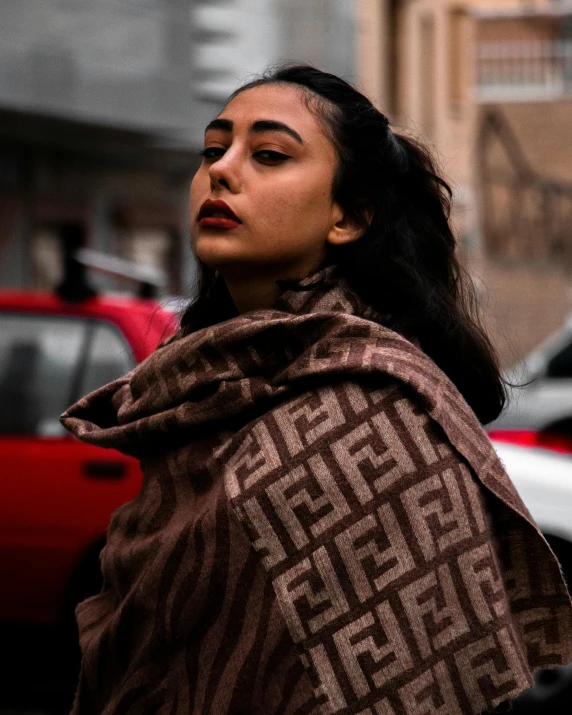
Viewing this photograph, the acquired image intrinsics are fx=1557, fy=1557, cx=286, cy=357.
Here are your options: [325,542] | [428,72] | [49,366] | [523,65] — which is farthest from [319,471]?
[523,65]

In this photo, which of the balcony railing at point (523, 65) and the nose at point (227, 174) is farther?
the balcony railing at point (523, 65)

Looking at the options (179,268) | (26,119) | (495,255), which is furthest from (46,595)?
(495,255)

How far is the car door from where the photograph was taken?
5.82 meters

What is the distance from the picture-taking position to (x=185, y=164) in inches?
625

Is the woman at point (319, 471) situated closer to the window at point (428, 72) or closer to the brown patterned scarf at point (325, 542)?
the brown patterned scarf at point (325, 542)

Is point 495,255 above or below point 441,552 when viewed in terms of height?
below

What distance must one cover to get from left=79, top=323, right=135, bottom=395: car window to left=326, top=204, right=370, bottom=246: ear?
3.63 m

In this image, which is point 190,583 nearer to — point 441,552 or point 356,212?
point 441,552

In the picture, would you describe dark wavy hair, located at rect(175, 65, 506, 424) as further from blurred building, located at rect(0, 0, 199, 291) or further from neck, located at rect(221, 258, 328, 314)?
blurred building, located at rect(0, 0, 199, 291)

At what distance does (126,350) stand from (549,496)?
1675 mm

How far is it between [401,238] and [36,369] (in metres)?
3.79

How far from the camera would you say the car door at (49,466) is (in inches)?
229

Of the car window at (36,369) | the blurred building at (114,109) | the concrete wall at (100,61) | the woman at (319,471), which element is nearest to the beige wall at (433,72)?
the blurred building at (114,109)

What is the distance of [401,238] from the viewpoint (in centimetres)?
239
